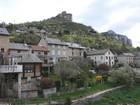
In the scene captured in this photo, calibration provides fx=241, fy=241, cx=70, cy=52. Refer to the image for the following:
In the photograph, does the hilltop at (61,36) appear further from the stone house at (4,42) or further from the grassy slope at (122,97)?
the grassy slope at (122,97)

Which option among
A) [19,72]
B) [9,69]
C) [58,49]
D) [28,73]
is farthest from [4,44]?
[58,49]

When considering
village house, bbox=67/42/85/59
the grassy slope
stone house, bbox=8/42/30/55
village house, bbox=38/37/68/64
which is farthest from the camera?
village house, bbox=67/42/85/59

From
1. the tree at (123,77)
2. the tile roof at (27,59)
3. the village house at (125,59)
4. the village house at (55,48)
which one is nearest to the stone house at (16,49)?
the village house at (55,48)

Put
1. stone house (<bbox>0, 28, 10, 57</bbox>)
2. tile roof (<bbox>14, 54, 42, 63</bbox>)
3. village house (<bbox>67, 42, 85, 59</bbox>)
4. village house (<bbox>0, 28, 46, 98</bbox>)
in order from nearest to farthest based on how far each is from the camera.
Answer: village house (<bbox>0, 28, 46, 98</bbox>) < tile roof (<bbox>14, 54, 42, 63</bbox>) < stone house (<bbox>0, 28, 10, 57</bbox>) < village house (<bbox>67, 42, 85, 59</bbox>)

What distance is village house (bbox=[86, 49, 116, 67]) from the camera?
86.1 metres

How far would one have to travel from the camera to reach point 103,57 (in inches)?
3391

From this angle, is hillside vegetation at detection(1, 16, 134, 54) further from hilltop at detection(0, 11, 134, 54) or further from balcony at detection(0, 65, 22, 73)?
balcony at detection(0, 65, 22, 73)

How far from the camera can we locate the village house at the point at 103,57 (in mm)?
86125

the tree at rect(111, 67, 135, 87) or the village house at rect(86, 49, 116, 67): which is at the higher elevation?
the village house at rect(86, 49, 116, 67)

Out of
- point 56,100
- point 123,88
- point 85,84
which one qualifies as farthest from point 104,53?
point 56,100

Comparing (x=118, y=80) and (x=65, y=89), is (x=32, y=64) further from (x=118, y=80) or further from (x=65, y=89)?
(x=118, y=80)

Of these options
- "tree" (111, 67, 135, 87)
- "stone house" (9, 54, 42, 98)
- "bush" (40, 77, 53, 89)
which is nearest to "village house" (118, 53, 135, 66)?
"tree" (111, 67, 135, 87)

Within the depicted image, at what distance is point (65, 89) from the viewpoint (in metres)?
46.8

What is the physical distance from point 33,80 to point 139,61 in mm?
66917
